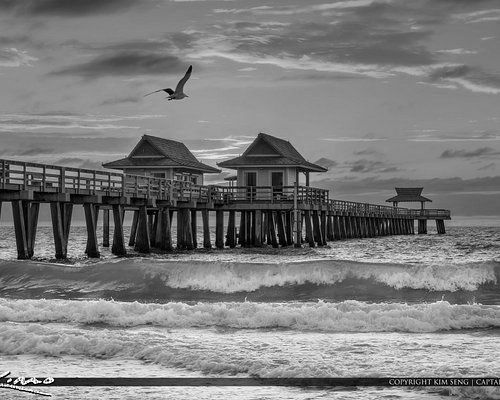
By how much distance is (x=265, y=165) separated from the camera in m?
46.8

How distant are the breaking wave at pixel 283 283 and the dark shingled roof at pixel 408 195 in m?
75.8

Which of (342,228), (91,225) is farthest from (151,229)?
(91,225)

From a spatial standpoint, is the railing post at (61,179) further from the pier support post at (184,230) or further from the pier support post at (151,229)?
the pier support post at (151,229)

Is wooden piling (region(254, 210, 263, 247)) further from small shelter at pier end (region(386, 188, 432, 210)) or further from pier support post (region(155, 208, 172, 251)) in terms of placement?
small shelter at pier end (region(386, 188, 432, 210))

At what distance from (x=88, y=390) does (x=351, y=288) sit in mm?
10926

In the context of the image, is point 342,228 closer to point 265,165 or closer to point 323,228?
point 323,228

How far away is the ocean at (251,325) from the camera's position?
29.4 feet

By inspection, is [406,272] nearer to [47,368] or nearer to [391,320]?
[391,320]

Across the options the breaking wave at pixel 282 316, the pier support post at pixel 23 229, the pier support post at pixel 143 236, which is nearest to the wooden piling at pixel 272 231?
the pier support post at pixel 143 236

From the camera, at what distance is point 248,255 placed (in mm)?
39875

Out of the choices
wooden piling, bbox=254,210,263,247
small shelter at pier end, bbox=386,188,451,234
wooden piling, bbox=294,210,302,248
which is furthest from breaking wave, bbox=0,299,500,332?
small shelter at pier end, bbox=386,188,451,234

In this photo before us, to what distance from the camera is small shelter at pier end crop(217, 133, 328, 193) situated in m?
46.9

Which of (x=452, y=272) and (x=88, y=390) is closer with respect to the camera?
(x=88, y=390)

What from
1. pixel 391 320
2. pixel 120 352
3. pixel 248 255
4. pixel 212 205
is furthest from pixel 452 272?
pixel 212 205
